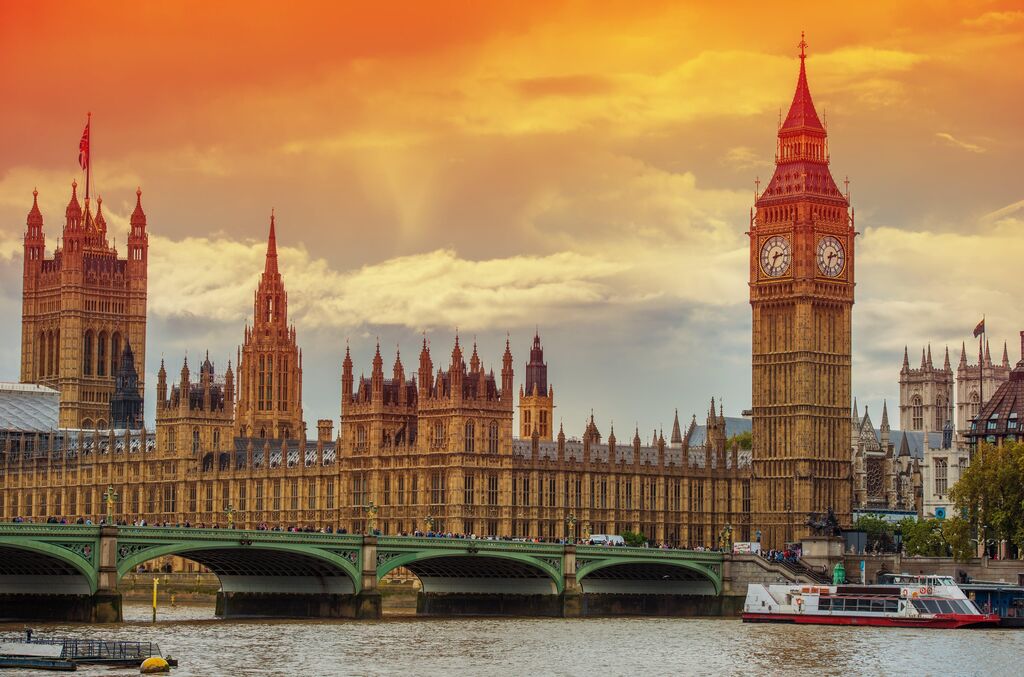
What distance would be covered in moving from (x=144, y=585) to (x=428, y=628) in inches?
2053

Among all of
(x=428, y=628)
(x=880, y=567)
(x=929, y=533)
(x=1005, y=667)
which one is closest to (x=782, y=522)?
(x=929, y=533)

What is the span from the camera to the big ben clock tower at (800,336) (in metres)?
168

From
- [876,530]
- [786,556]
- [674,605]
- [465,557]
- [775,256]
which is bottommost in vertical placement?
[674,605]

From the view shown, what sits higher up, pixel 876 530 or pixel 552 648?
pixel 876 530

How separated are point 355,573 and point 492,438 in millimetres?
41493

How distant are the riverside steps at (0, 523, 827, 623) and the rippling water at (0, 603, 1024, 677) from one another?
3.14 meters

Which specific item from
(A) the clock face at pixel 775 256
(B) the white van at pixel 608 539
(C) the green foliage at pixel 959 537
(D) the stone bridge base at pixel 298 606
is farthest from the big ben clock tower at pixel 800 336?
(D) the stone bridge base at pixel 298 606

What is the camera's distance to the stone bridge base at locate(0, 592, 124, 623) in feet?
370

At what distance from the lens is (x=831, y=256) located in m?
170

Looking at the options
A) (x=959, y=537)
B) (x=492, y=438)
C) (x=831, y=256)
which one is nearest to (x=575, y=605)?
(x=959, y=537)

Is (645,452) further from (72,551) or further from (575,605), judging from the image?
(72,551)

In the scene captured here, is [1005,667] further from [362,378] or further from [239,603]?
[362,378]

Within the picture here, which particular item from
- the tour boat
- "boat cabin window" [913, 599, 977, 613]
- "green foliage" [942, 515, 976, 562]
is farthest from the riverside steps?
"boat cabin window" [913, 599, 977, 613]

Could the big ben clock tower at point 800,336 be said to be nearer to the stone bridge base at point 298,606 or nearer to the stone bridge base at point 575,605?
the stone bridge base at point 575,605
